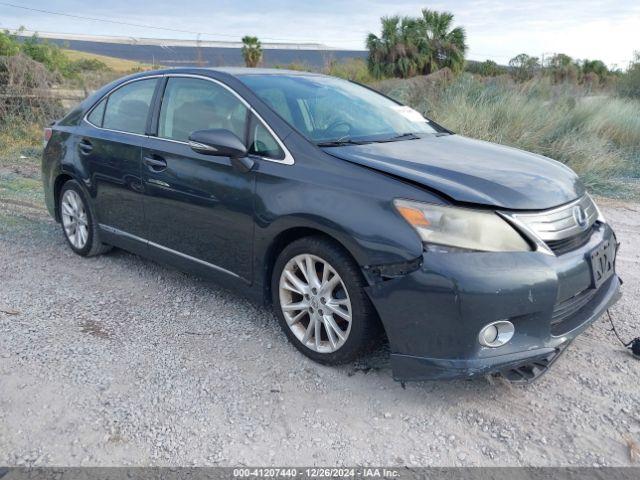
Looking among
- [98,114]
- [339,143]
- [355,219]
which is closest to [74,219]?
[98,114]

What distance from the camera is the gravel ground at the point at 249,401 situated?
2.66 metres

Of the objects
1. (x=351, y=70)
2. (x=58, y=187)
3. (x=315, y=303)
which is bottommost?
(x=315, y=303)

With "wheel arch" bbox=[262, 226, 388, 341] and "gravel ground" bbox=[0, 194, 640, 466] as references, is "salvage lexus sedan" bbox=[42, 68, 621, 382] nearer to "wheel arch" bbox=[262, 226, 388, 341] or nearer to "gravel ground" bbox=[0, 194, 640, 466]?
"wheel arch" bbox=[262, 226, 388, 341]

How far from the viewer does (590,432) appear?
2799 mm

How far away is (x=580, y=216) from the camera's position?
10.7 feet

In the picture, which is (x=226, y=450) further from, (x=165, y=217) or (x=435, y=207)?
(x=165, y=217)

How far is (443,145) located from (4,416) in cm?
288

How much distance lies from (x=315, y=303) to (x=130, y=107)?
2.34 meters

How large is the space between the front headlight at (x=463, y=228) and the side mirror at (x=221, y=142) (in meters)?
1.13

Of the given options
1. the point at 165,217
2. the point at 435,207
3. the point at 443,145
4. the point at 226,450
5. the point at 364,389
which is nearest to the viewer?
the point at 226,450

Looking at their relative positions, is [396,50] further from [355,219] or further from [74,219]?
[355,219]

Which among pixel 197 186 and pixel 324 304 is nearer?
pixel 324 304

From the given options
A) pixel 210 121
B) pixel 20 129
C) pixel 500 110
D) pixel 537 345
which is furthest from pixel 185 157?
pixel 20 129

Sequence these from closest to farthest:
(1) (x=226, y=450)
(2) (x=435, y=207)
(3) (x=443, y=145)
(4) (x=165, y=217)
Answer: (1) (x=226, y=450)
(2) (x=435, y=207)
(3) (x=443, y=145)
(4) (x=165, y=217)
